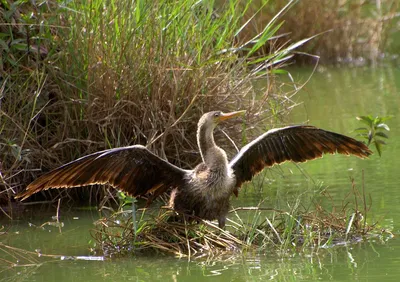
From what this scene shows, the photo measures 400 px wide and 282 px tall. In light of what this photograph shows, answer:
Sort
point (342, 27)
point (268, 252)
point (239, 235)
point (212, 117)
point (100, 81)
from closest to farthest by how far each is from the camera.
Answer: point (268, 252) → point (239, 235) → point (212, 117) → point (100, 81) → point (342, 27)

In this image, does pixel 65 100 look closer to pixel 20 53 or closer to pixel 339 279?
pixel 20 53

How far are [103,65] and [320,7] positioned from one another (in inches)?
335

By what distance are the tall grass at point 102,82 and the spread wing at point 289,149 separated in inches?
37.7

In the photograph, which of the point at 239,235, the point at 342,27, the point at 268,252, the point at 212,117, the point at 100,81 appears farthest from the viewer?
the point at 342,27

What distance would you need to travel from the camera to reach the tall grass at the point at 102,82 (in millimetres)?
7930

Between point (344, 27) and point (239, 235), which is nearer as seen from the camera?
point (239, 235)

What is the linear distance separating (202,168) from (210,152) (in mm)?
122

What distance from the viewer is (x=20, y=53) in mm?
8188

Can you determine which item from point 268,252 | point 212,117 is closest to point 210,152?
point 212,117

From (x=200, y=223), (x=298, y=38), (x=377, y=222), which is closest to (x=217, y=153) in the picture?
(x=200, y=223)

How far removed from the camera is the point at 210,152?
6.75 m

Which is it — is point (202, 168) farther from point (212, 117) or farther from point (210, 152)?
point (212, 117)

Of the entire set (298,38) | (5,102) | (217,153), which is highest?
(298,38)

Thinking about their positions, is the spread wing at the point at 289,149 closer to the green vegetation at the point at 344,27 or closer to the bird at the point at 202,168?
the bird at the point at 202,168
